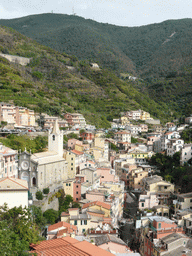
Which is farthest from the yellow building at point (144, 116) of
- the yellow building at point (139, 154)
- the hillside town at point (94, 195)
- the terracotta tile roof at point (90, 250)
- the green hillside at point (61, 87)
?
the terracotta tile roof at point (90, 250)

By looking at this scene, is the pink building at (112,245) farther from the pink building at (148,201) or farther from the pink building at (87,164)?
the pink building at (87,164)

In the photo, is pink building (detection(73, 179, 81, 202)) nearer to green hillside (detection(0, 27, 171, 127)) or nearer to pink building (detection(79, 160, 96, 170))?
pink building (detection(79, 160, 96, 170))

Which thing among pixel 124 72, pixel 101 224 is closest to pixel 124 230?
pixel 101 224

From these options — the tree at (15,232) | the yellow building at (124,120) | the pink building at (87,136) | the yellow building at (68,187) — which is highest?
the yellow building at (124,120)

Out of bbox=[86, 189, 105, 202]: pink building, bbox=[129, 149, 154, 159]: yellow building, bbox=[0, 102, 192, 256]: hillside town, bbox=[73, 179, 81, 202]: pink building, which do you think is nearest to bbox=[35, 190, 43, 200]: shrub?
bbox=[0, 102, 192, 256]: hillside town

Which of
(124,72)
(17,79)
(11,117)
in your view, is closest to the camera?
(11,117)

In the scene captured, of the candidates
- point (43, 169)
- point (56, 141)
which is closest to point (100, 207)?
point (43, 169)

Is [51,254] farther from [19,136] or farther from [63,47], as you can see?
[63,47]
